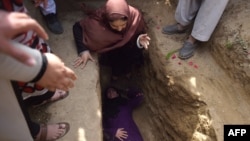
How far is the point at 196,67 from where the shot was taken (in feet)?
9.71

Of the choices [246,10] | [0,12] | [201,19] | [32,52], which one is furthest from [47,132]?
[246,10]

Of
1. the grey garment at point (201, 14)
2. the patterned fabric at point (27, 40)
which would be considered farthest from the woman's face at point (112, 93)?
the patterned fabric at point (27, 40)

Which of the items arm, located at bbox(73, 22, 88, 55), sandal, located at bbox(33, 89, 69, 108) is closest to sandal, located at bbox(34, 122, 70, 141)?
sandal, located at bbox(33, 89, 69, 108)

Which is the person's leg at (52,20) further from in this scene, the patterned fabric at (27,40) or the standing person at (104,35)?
the patterned fabric at (27,40)

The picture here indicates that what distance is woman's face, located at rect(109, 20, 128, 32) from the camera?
107 inches

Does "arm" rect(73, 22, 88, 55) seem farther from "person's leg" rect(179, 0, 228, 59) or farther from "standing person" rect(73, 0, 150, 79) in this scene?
"person's leg" rect(179, 0, 228, 59)

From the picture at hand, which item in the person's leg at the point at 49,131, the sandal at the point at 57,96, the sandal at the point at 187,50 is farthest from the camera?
the sandal at the point at 187,50

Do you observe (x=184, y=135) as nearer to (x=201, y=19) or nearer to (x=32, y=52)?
(x=201, y=19)

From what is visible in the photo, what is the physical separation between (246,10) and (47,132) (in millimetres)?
1982

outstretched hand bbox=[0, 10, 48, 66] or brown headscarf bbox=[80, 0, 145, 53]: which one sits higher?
outstretched hand bbox=[0, 10, 48, 66]

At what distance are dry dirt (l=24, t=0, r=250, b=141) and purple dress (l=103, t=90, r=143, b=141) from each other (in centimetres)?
18

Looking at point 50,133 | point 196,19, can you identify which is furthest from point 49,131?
point 196,19

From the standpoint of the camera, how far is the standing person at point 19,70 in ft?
3.93

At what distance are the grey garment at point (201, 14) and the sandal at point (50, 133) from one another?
1.37m
